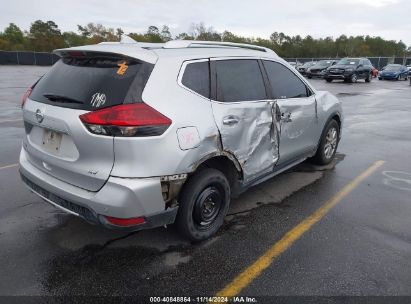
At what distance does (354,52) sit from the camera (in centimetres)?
9669

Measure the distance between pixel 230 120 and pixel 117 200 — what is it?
4.25 feet

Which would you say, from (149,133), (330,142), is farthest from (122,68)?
A: (330,142)

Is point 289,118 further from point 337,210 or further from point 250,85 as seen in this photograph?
point 337,210

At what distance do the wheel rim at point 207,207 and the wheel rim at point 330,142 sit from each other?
274cm

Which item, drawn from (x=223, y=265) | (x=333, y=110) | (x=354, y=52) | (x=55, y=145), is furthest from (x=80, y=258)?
(x=354, y=52)

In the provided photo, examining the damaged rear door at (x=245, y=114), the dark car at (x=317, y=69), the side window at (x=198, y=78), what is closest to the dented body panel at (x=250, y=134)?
the damaged rear door at (x=245, y=114)

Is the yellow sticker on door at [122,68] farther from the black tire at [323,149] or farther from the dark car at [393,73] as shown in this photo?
the dark car at [393,73]

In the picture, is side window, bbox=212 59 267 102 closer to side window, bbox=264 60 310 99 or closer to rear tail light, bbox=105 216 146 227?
side window, bbox=264 60 310 99

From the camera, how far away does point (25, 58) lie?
49938mm

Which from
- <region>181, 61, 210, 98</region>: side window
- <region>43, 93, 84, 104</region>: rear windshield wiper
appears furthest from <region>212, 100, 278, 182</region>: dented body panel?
<region>43, 93, 84, 104</region>: rear windshield wiper

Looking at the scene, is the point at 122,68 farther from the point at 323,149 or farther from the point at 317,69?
the point at 317,69

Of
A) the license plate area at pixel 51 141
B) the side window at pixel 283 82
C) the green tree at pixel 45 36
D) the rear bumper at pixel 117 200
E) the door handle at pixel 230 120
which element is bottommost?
the rear bumper at pixel 117 200

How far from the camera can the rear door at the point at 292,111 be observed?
4242mm

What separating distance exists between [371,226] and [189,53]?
260 centimetres
